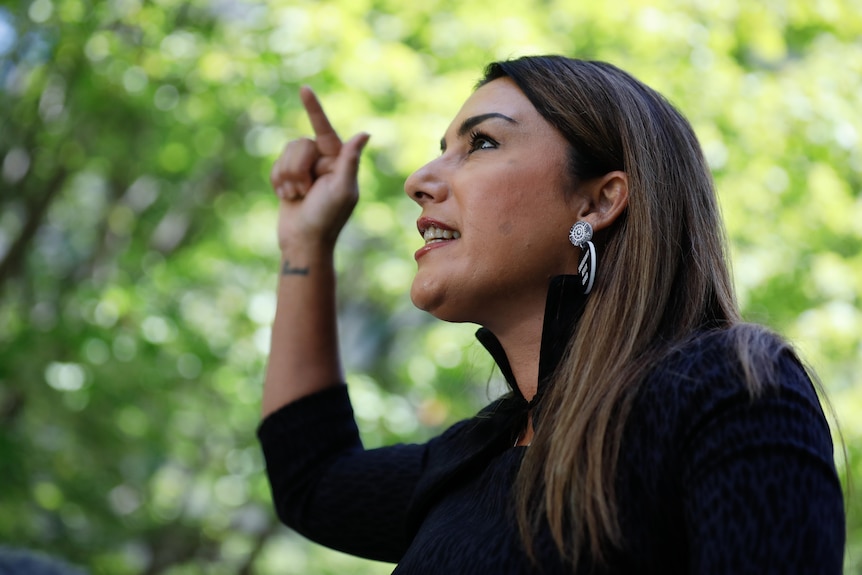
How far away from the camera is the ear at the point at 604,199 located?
1.82 metres

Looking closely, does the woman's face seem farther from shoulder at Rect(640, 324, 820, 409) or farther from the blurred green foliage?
the blurred green foliage

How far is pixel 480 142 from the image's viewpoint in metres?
1.96

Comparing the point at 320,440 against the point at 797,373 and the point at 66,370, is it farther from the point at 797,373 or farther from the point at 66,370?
the point at 66,370

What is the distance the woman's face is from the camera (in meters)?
1.83

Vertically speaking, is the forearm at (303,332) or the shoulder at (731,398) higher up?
the forearm at (303,332)

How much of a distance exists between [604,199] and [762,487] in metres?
0.76

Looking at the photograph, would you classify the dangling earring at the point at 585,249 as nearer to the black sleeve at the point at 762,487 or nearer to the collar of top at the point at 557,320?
the collar of top at the point at 557,320

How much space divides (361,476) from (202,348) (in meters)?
3.67

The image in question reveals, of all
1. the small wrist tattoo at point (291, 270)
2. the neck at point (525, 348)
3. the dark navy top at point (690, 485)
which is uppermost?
the small wrist tattoo at point (291, 270)

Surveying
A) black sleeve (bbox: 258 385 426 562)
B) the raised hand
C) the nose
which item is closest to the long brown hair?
the nose

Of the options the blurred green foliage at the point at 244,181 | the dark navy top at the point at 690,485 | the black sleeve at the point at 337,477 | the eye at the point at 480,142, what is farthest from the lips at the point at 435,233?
the blurred green foliage at the point at 244,181

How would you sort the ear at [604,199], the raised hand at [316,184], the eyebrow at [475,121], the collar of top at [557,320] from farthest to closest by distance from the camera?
1. the raised hand at [316,184]
2. the eyebrow at [475,121]
3. the ear at [604,199]
4. the collar of top at [557,320]

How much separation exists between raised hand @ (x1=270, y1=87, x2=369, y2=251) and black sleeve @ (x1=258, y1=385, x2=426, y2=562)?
0.42m

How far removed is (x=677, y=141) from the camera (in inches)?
73.0
